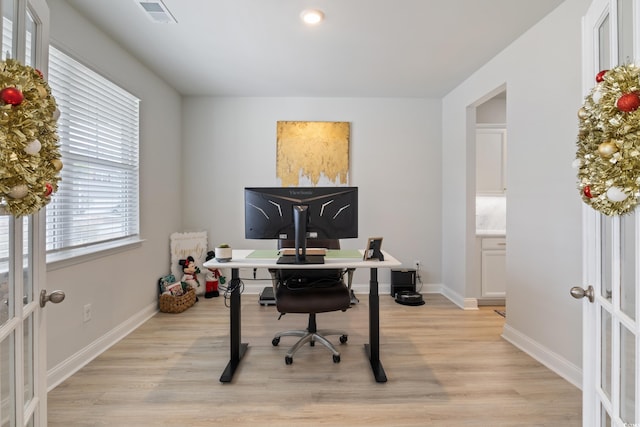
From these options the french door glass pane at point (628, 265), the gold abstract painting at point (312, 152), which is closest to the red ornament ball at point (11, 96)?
the french door glass pane at point (628, 265)

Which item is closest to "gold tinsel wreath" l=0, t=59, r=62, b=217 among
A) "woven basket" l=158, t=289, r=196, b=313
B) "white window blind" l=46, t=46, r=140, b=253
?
"white window blind" l=46, t=46, r=140, b=253

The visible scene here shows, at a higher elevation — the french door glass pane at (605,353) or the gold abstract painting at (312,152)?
the gold abstract painting at (312,152)

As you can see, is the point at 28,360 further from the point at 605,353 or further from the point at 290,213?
the point at 605,353

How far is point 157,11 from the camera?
2180mm

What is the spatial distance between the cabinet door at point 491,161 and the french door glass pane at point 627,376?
3.05 m

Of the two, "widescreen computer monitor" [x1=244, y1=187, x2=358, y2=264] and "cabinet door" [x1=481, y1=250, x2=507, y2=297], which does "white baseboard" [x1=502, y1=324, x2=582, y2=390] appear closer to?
"cabinet door" [x1=481, y1=250, x2=507, y2=297]

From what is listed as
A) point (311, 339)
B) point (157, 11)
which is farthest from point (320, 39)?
point (311, 339)

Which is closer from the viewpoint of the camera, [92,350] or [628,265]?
[628,265]

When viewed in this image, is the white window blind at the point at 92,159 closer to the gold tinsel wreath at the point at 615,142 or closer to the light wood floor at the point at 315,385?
the light wood floor at the point at 315,385

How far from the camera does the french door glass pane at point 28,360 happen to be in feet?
3.46

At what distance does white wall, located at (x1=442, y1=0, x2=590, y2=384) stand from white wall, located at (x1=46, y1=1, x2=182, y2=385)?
3.35m

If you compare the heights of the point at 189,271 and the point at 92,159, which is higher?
the point at 92,159

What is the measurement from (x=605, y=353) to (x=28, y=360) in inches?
78.3

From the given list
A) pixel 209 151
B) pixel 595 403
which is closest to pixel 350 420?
pixel 595 403
